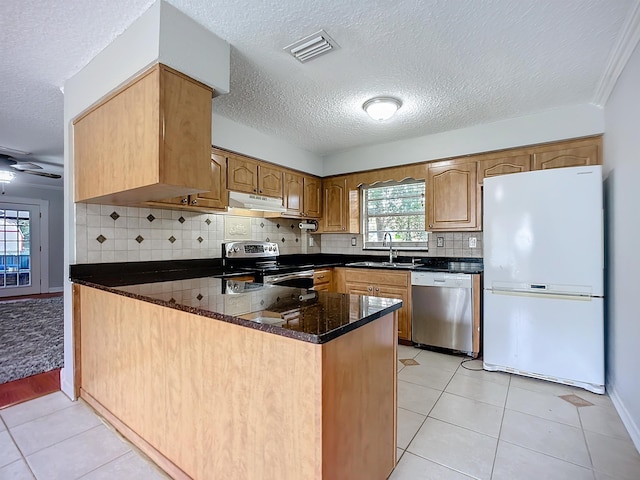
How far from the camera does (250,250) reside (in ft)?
11.7

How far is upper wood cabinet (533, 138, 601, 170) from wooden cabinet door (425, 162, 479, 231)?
556mm

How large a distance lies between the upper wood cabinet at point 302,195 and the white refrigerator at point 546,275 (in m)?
2.08

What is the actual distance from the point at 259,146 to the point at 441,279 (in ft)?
7.53

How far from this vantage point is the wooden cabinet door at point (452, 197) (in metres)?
3.27

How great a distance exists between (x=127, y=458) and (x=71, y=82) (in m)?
2.36

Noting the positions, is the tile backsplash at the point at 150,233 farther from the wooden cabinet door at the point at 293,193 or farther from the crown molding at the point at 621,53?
the crown molding at the point at 621,53

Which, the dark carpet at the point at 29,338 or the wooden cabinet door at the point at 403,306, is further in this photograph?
the wooden cabinet door at the point at 403,306

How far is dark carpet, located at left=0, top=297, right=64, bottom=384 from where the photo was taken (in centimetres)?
273

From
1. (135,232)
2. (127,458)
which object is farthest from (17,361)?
(127,458)

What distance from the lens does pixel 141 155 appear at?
5.36 ft

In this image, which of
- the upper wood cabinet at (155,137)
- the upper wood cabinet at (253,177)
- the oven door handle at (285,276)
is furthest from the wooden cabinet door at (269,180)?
the upper wood cabinet at (155,137)

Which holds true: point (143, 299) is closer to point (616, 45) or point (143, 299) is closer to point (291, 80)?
point (291, 80)

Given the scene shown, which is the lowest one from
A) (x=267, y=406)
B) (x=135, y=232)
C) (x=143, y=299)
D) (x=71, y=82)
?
(x=267, y=406)

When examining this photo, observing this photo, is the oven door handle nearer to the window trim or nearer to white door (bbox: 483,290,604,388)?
the window trim
